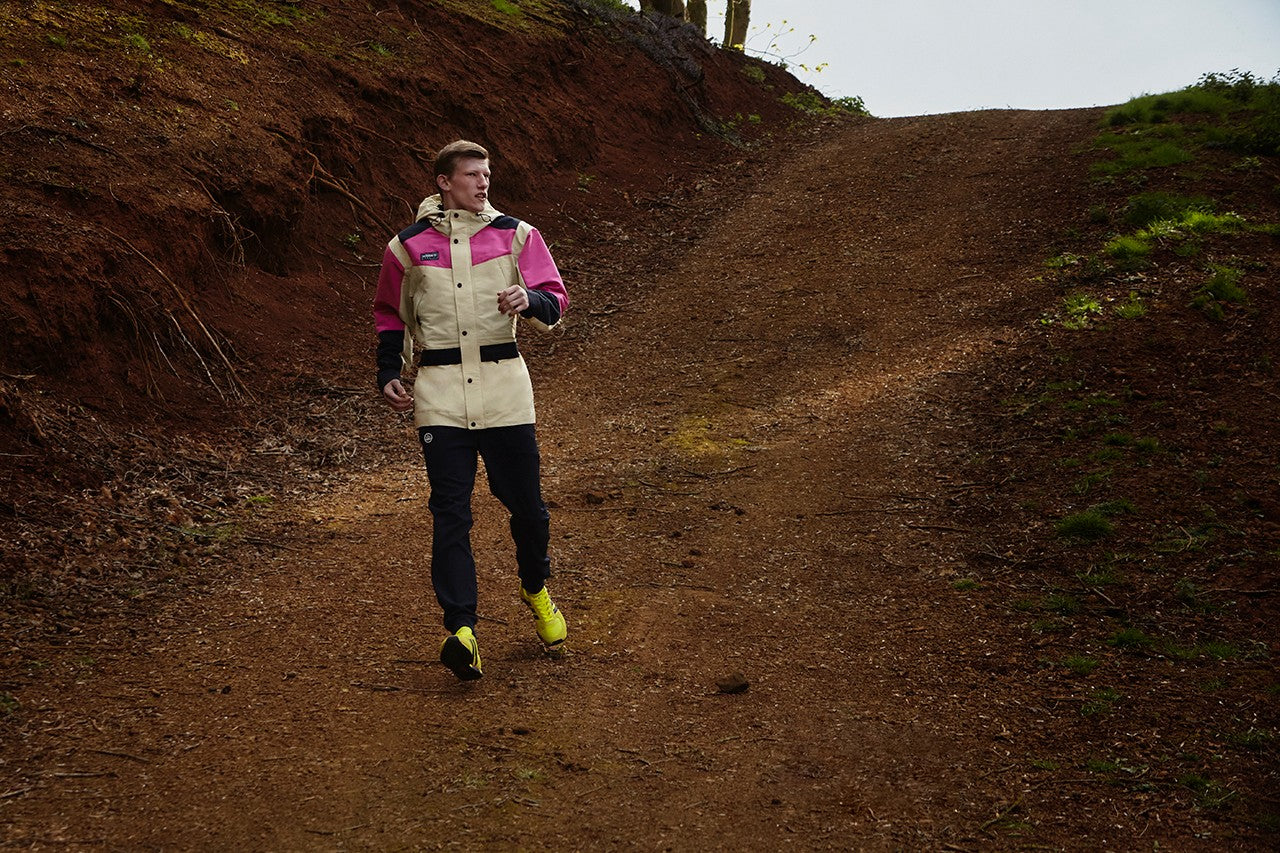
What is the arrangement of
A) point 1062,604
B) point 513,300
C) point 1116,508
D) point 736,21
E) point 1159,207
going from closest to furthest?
point 513,300 → point 1062,604 → point 1116,508 → point 1159,207 → point 736,21

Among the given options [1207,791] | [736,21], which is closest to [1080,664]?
[1207,791]

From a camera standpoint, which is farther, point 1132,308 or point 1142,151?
point 1142,151

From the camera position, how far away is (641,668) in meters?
4.69

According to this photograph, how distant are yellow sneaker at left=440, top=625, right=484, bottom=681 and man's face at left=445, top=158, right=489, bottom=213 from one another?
71.5 inches

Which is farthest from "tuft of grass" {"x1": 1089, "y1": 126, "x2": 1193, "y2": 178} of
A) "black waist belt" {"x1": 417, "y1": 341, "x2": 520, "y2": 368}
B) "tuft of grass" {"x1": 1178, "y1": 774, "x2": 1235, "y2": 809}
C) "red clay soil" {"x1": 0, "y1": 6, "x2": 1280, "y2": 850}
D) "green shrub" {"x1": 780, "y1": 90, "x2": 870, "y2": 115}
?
"black waist belt" {"x1": 417, "y1": 341, "x2": 520, "y2": 368}

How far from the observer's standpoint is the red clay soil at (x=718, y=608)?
139 inches

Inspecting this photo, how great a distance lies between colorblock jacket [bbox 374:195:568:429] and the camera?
429cm

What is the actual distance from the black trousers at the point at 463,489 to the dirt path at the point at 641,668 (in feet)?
1.43

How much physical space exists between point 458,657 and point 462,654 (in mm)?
23

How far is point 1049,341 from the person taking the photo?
870 centimetres

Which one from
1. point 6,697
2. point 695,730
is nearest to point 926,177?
point 695,730

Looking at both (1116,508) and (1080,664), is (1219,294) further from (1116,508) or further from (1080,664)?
(1080,664)

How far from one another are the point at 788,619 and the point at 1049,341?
4694 mm

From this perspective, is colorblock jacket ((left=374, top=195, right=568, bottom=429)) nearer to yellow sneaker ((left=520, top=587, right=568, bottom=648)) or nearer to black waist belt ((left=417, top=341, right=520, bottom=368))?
black waist belt ((left=417, top=341, right=520, bottom=368))
